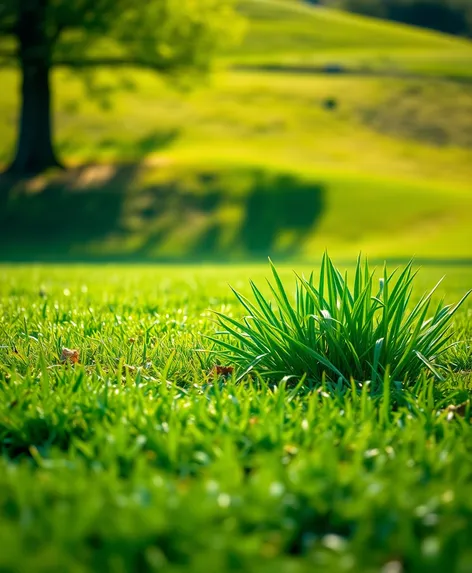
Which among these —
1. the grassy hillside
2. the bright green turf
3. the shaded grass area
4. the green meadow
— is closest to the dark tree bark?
the shaded grass area

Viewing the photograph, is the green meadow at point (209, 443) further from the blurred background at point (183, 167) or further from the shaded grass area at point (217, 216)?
the blurred background at point (183, 167)

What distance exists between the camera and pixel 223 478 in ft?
6.25

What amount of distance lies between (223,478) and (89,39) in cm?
1996

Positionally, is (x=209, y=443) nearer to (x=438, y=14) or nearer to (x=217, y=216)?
(x=217, y=216)

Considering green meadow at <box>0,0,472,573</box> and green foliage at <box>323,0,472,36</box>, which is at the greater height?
green foliage at <box>323,0,472,36</box>

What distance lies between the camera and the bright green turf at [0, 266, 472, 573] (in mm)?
1598

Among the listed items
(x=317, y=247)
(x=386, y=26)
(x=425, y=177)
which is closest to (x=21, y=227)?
(x=317, y=247)

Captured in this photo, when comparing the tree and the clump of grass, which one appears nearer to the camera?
the clump of grass

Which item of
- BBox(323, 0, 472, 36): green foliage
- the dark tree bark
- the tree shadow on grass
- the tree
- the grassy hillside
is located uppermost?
BBox(323, 0, 472, 36): green foliage

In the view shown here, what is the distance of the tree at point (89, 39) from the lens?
19.3m

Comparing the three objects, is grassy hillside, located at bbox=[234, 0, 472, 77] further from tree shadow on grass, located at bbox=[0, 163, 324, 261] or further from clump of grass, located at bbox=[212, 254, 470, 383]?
clump of grass, located at bbox=[212, 254, 470, 383]

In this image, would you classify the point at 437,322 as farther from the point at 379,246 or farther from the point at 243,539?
the point at 379,246

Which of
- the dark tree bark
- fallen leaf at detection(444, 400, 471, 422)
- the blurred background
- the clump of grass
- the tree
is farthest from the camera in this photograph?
the dark tree bark

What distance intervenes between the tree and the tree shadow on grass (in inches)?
74.1
